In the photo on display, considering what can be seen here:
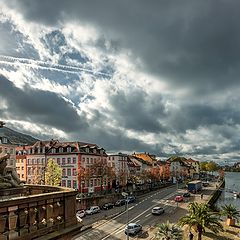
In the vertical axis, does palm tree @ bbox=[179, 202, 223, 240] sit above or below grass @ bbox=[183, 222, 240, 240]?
above

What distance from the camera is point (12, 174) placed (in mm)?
12336

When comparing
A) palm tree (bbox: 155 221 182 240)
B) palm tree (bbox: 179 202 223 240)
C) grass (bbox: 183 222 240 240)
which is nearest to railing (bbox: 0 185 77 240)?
palm tree (bbox: 155 221 182 240)

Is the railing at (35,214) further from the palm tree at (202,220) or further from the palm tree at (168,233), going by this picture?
the palm tree at (202,220)

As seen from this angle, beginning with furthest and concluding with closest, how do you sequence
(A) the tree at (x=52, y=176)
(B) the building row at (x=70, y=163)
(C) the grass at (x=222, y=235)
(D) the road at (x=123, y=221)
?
(B) the building row at (x=70, y=163)
(A) the tree at (x=52, y=176)
(D) the road at (x=123, y=221)
(C) the grass at (x=222, y=235)

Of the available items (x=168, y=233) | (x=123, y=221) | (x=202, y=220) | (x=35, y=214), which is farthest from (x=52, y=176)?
(x=35, y=214)

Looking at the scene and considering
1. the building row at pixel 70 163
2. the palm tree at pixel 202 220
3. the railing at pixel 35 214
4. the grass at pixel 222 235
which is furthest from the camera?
the building row at pixel 70 163

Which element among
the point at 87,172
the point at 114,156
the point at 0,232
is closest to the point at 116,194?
the point at 87,172

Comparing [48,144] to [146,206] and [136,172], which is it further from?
[136,172]

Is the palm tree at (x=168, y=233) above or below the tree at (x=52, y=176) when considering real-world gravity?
below

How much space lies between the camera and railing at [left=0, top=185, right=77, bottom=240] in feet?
29.6

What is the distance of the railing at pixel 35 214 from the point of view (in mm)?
9023

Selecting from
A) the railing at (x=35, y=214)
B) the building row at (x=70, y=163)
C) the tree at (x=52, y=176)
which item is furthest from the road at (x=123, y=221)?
the railing at (x=35, y=214)

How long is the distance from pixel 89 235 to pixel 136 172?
88.9 meters

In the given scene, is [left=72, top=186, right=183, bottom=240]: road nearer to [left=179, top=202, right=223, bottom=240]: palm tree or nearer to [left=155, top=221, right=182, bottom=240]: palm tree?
[left=179, top=202, right=223, bottom=240]: palm tree
